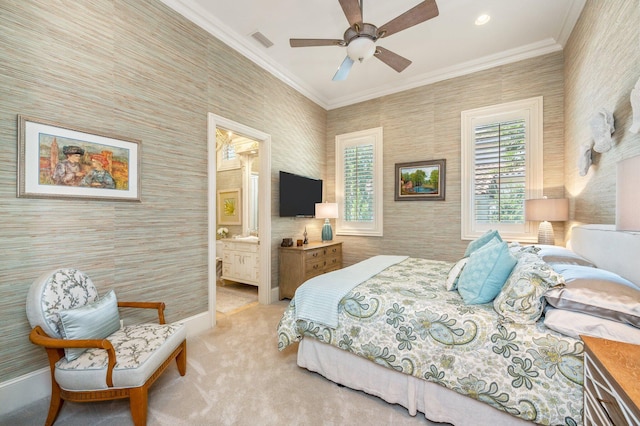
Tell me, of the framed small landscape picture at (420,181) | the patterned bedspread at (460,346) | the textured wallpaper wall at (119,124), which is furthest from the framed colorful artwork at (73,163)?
the framed small landscape picture at (420,181)

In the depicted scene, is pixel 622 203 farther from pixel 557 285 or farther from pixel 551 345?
pixel 551 345

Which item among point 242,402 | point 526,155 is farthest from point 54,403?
point 526,155

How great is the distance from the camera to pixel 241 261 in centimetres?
436

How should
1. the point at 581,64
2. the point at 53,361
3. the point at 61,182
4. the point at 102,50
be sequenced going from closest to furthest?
the point at 53,361 < the point at 61,182 < the point at 102,50 < the point at 581,64

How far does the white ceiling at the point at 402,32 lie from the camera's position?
2.66 metres

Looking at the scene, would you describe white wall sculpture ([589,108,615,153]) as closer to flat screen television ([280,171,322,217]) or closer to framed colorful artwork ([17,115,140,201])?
flat screen television ([280,171,322,217])

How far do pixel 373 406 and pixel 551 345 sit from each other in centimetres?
112

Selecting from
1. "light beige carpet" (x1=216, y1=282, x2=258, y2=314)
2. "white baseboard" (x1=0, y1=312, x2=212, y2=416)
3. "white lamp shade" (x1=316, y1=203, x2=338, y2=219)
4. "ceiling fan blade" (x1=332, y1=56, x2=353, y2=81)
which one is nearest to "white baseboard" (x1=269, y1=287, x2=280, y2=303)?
"light beige carpet" (x1=216, y1=282, x2=258, y2=314)

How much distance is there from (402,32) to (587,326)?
3247mm

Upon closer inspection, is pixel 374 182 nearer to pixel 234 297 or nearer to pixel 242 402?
pixel 234 297

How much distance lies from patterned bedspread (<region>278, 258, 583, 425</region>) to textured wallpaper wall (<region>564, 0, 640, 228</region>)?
141 centimetres

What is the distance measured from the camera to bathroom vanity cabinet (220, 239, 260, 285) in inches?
165

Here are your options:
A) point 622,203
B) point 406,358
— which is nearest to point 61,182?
point 406,358

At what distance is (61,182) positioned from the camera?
189 centimetres
